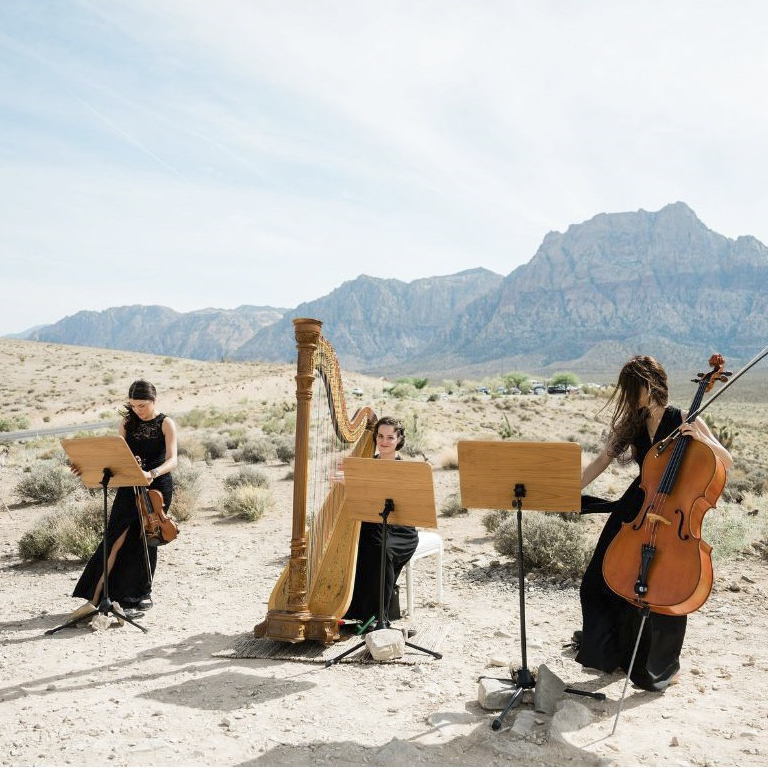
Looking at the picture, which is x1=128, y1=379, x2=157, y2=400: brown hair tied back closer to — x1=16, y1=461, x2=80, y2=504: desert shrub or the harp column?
the harp column

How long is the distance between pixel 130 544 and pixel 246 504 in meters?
3.72

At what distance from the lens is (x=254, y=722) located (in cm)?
388

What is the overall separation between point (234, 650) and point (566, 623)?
2.46 meters

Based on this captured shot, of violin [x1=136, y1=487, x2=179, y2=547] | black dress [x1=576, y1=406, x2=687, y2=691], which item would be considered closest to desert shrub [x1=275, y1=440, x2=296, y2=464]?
violin [x1=136, y1=487, x2=179, y2=547]

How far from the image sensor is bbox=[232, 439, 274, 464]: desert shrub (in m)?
14.9

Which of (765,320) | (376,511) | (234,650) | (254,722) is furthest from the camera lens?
(765,320)

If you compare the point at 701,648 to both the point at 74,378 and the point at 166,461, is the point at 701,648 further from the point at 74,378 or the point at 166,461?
the point at 74,378

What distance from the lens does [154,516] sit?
18.8ft

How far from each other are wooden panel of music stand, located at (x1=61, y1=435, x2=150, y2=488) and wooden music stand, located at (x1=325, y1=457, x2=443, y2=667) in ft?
5.74

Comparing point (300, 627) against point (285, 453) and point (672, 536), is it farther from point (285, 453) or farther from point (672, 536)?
point (285, 453)

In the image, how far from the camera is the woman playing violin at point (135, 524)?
5879mm

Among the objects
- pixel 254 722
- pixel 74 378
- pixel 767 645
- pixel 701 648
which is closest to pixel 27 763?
pixel 254 722

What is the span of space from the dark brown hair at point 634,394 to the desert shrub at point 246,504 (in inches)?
242

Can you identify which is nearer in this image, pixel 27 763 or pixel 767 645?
pixel 27 763
